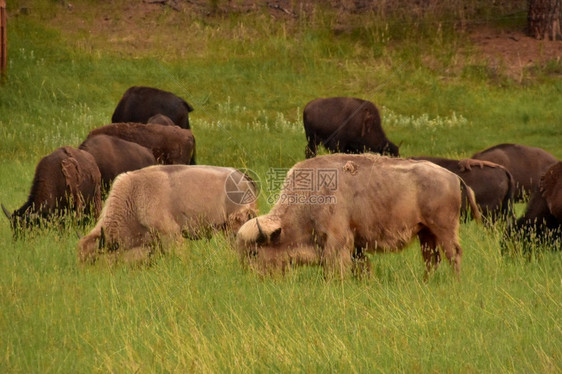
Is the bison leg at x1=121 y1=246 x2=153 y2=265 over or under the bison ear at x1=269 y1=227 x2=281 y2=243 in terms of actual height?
under

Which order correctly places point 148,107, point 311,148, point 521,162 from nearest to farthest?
point 521,162 → point 148,107 → point 311,148

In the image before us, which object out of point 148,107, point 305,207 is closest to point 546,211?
point 305,207

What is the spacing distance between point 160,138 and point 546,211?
753 cm

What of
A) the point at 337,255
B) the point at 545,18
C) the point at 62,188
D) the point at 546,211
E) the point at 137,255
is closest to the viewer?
the point at 337,255

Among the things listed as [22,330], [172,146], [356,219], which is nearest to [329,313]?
[356,219]

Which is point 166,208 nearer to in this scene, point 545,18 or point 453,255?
point 453,255

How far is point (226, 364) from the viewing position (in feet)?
17.5

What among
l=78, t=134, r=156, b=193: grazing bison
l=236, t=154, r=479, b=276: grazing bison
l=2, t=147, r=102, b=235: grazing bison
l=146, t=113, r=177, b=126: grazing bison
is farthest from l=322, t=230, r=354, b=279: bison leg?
l=146, t=113, r=177, b=126: grazing bison

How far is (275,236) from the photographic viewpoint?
739 cm

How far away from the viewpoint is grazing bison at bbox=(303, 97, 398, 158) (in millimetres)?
17562

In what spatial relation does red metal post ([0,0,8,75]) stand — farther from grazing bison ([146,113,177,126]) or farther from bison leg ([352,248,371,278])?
bison leg ([352,248,371,278])

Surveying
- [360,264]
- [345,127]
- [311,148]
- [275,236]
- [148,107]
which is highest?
[275,236]

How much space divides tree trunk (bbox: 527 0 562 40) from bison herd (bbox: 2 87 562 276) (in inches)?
577

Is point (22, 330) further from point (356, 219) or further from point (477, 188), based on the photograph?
point (477, 188)
